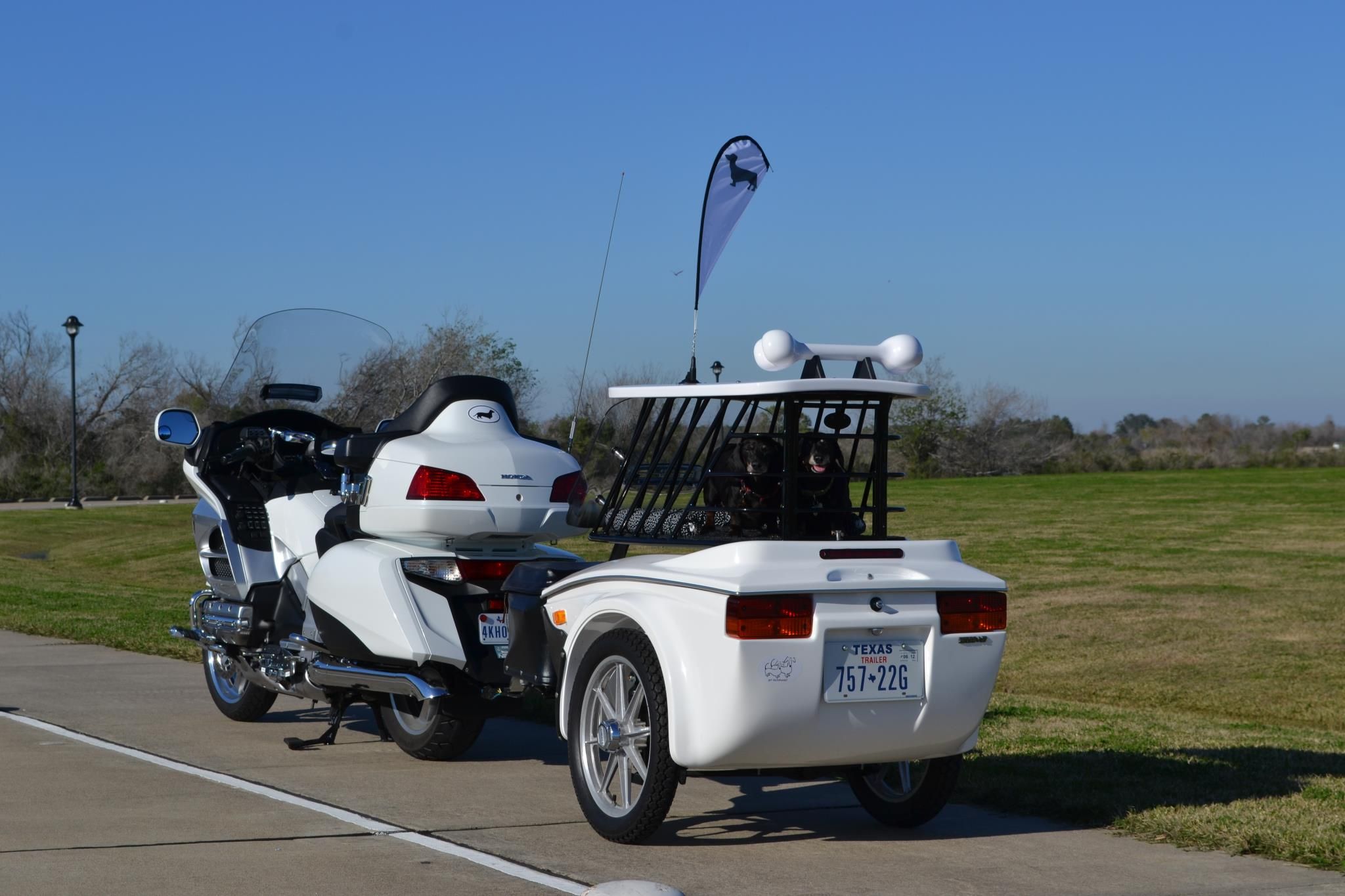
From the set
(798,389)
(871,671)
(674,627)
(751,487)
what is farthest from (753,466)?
(871,671)

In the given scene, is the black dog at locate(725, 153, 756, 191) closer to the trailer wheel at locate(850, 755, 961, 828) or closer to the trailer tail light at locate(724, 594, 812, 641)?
the trailer tail light at locate(724, 594, 812, 641)

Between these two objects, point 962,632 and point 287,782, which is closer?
point 962,632

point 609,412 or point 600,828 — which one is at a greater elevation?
point 609,412

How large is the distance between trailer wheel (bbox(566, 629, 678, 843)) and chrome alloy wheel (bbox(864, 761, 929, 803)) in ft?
3.55

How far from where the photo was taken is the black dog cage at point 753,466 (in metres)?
6.18

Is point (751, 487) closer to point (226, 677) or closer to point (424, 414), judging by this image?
point (424, 414)

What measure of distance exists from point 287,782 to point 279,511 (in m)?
2.06

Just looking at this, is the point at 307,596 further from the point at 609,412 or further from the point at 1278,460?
the point at 1278,460

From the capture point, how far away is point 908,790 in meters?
6.61

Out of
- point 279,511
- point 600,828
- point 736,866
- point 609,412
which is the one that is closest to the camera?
point 736,866

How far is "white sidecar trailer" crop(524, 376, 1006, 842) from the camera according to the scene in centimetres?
573

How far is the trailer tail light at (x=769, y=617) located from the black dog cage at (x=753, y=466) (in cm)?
48

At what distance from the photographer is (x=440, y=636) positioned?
7539 millimetres

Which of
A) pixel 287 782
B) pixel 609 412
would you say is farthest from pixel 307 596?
pixel 609 412
